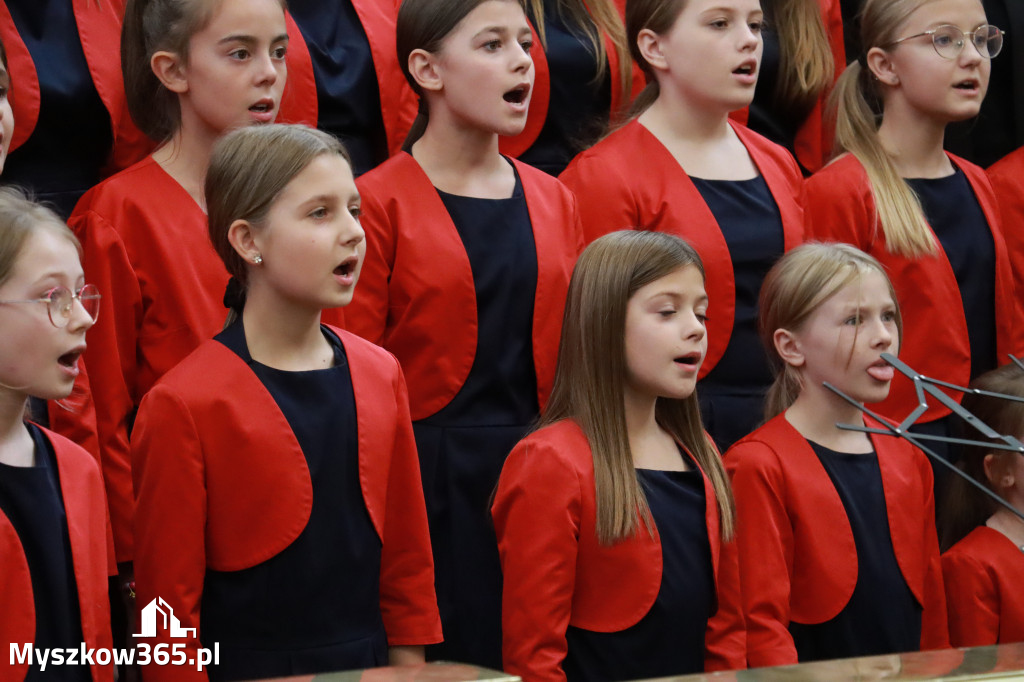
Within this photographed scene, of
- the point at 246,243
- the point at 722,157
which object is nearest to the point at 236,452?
the point at 246,243

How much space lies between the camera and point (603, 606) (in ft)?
6.21

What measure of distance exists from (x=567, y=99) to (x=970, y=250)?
817 millimetres

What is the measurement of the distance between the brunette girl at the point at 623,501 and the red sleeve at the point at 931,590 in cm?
42

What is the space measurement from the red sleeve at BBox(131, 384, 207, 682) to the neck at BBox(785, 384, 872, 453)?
93 centimetres

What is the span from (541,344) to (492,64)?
46 cm

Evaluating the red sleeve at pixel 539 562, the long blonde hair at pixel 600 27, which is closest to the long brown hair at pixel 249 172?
the red sleeve at pixel 539 562

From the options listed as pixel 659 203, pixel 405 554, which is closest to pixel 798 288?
pixel 659 203

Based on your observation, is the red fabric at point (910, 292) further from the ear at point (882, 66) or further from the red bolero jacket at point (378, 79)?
the red bolero jacket at point (378, 79)

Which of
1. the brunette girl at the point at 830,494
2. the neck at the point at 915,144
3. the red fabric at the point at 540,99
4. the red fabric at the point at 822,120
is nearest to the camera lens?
the brunette girl at the point at 830,494

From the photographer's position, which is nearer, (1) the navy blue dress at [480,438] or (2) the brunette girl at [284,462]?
(2) the brunette girl at [284,462]

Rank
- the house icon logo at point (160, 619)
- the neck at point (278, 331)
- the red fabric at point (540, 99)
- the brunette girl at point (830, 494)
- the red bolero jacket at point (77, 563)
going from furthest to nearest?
the red fabric at point (540, 99)
the brunette girl at point (830, 494)
the neck at point (278, 331)
the house icon logo at point (160, 619)
the red bolero jacket at point (77, 563)

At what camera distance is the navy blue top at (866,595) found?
208 centimetres

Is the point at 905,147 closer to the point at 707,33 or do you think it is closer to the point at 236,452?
the point at 707,33

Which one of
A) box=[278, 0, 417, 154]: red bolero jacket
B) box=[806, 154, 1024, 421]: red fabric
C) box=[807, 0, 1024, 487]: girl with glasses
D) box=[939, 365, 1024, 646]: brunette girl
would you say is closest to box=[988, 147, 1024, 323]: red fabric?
box=[807, 0, 1024, 487]: girl with glasses
